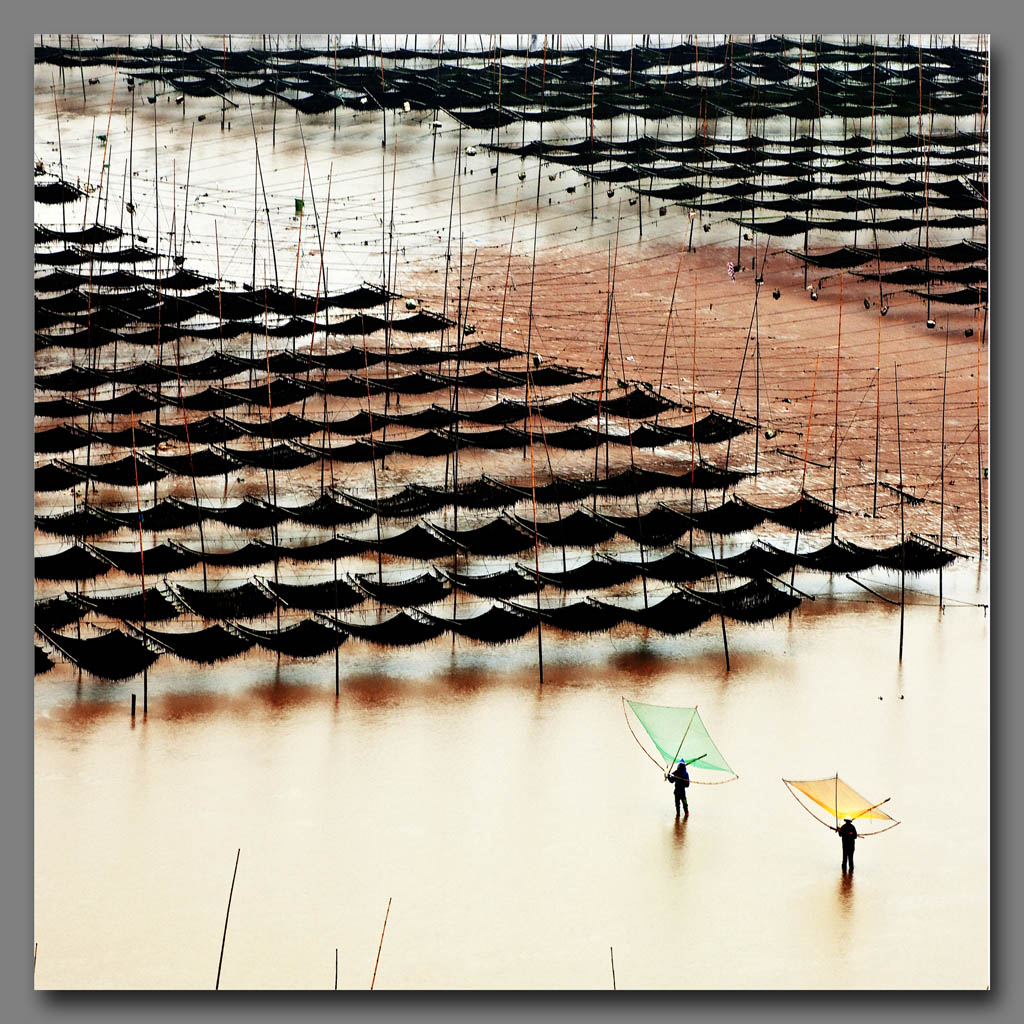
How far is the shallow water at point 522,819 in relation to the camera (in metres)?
11.9

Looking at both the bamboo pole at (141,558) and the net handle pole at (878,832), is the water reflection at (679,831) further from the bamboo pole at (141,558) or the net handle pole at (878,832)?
the bamboo pole at (141,558)

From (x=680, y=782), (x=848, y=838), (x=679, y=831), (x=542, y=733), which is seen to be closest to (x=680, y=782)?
(x=680, y=782)

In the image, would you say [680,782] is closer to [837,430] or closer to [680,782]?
[680,782]

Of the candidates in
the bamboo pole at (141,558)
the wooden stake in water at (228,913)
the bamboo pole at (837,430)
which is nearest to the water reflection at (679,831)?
the wooden stake in water at (228,913)

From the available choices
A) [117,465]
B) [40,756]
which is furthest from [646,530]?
[40,756]

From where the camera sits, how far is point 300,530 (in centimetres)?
1745

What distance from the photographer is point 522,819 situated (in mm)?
13148

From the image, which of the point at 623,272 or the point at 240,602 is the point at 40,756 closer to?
the point at 240,602

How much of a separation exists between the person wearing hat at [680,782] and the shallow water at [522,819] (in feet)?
0.40

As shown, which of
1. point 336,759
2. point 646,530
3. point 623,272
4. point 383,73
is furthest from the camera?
point 623,272

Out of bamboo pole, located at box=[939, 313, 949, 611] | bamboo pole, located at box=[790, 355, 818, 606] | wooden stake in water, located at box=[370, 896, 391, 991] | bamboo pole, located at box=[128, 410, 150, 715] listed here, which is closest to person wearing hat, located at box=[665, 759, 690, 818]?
wooden stake in water, located at box=[370, 896, 391, 991]

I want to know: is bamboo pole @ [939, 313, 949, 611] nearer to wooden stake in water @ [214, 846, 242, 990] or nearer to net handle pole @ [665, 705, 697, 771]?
net handle pole @ [665, 705, 697, 771]

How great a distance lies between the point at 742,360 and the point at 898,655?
17.9 feet

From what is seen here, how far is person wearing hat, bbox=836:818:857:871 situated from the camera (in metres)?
12.6
